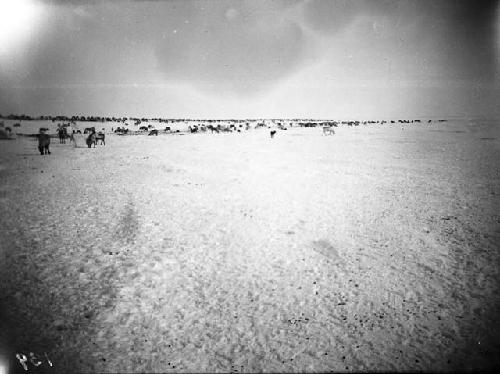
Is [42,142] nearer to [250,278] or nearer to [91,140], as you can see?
[91,140]

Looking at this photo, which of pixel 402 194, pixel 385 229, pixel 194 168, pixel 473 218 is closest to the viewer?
pixel 385 229

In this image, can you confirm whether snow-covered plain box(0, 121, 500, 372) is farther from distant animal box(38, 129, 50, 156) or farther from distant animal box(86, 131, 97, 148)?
distant animal box(86, 131, 97, 148)

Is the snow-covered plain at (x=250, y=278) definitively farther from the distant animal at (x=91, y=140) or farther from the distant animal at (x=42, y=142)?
the distant animal at (x=91, y=140)

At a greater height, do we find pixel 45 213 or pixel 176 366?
pixel 45 213

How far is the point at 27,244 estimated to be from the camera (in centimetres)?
774

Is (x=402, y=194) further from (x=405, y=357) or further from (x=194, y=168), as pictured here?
(x=194, y=168)

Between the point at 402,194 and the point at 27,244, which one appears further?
the point at 402,194

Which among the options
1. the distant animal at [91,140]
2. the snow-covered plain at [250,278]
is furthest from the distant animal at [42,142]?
the snow-covered plain at [250,278]

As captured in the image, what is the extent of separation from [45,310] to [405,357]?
252 inches

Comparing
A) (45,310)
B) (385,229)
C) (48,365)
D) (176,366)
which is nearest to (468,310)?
(385,229)

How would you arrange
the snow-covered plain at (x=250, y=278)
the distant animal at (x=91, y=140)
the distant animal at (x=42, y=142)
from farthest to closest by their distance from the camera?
the distant animal at (x=91, y=140)
the distant animal at (x=42, y=142)
the snow-covered plain at (x=250, y=278)

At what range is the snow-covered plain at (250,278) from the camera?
4477mm

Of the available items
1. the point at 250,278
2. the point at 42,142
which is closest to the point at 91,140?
the point at 42,142

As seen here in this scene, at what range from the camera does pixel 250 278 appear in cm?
646
